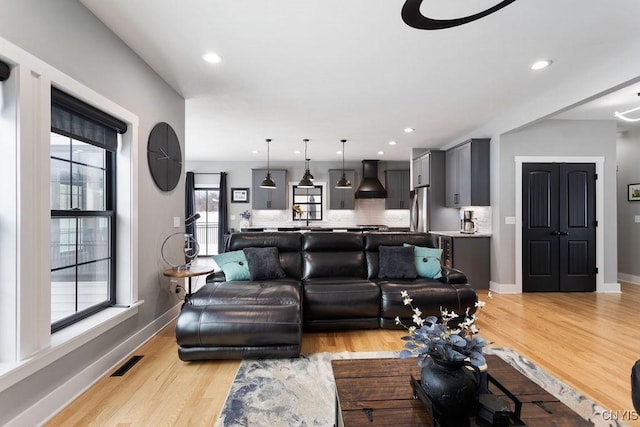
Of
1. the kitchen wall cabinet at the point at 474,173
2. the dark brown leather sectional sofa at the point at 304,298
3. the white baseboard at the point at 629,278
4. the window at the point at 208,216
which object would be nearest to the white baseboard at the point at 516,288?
the white baseboard at the point at 629,278

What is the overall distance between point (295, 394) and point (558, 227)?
5014 millimetres

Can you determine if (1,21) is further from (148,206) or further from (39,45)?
(148,206)

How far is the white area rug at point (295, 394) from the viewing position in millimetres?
1871

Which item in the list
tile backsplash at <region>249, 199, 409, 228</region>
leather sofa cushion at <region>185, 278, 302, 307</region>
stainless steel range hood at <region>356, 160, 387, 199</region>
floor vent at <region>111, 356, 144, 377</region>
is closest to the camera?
floor vent at <region>111, 356, 144, 377</region>

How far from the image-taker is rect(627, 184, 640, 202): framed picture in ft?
17.9

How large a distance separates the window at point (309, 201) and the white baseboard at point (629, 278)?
21.0ft

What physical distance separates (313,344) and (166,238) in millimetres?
1981

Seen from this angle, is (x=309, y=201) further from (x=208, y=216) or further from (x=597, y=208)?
(x=597, y=208)

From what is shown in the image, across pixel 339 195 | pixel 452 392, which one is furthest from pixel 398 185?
pixel 452 392

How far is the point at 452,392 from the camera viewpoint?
1228 mm

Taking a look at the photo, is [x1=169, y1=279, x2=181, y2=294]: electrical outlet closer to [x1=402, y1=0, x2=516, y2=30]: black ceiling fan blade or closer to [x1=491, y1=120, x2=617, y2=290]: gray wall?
[x1=402, y1=0, x2=516, y2=30]: black ceiling fan blade

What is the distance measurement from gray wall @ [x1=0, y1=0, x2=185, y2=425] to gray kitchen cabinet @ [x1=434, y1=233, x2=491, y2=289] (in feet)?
13.7

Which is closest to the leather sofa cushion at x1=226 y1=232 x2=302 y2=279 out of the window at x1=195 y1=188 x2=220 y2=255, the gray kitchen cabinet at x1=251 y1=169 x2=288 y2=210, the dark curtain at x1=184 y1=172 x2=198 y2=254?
the gray kitchen cabinet at x1=251 y1=169 x2=288 y2=210

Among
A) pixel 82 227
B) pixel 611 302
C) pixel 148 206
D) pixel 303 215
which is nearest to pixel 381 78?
pixel 148 206
